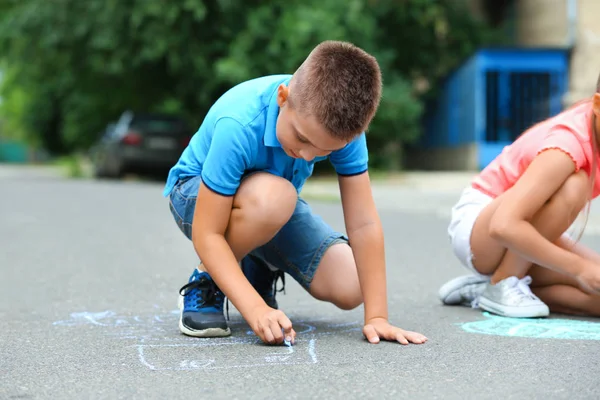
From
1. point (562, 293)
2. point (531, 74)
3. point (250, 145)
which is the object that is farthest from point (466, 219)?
point (531, 74)

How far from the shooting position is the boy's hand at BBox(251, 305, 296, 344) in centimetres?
300

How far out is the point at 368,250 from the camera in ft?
10.8

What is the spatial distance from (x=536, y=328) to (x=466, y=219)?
2.12 ft

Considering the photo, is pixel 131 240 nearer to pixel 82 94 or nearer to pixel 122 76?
pixel 122 76

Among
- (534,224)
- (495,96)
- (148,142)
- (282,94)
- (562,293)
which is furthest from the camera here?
(495,96)

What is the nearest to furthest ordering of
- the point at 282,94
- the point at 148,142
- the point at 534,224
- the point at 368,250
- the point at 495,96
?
the point at 282,94 < the point at 368,250 < the point at 534,224 < the point at 148,142 < the point at 495,96

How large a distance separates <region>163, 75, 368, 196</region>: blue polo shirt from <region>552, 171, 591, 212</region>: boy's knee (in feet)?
2.68

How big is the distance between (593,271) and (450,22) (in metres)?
16.3

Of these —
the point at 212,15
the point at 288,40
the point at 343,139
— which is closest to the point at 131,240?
the point at 343,139

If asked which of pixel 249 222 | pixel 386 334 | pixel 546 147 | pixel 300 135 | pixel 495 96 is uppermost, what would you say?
pixel 300 135

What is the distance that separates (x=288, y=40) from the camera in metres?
14.6

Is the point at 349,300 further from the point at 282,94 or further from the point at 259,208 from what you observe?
the point at 282,94

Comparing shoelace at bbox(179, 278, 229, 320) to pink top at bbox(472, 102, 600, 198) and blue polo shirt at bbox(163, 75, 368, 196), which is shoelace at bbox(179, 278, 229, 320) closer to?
blue polo shirt at bbox(163, 75, 368, 196)

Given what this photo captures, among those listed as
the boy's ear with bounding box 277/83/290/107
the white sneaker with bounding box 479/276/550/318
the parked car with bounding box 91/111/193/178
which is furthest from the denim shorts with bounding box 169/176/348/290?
the parked car with bounding box 91/111/193/178
